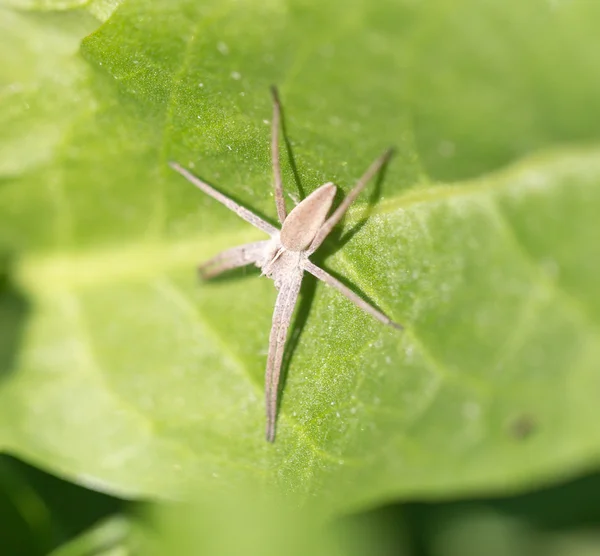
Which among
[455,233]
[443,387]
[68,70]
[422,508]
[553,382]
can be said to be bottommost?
[422,508]

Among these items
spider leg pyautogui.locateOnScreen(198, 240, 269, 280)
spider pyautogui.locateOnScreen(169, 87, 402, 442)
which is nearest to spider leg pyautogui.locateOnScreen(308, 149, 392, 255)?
spider pyautogui.locateOnScreen(169, 87, 402, 442)

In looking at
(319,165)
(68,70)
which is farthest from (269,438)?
(68,70)

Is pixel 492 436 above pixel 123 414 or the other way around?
above

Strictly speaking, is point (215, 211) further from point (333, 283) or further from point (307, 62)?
point (307, 62)

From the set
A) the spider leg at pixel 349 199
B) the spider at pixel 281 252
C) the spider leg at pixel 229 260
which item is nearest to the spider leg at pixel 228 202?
the spider at pixel 281 252

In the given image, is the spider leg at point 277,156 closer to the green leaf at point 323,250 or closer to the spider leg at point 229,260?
the green leaf at point 323,250

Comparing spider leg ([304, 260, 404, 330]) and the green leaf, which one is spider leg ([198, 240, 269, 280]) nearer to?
the green leaf
